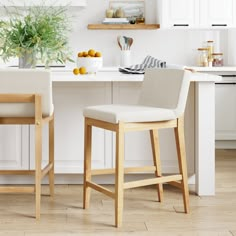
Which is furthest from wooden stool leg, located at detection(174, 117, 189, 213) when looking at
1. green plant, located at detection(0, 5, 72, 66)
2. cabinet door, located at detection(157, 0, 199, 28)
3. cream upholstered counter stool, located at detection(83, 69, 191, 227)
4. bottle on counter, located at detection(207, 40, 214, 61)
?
bottle on counter, located at detection(207, 40, 214, 61)

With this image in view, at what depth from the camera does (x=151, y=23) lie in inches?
262

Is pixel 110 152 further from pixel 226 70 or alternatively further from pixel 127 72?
pixel 226 70

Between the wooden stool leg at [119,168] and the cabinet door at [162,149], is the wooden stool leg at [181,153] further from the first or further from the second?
the cabinet door at [162,149]

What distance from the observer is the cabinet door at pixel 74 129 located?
4016 millimetres

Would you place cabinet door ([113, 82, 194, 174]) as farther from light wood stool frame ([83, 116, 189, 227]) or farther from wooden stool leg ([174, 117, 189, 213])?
wooden stool leg ([174, 117, 189, 213])

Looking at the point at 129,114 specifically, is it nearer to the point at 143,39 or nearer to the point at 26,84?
the point at 26,84

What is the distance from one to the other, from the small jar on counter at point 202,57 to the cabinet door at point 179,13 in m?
0.32

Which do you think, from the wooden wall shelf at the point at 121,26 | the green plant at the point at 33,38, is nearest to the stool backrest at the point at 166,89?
the green plant at the point at 33,38

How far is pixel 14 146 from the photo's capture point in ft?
13.2

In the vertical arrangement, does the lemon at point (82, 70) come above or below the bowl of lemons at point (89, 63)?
below

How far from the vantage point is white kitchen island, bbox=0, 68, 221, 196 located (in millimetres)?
3941

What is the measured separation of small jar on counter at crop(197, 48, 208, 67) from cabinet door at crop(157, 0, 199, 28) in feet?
1.03

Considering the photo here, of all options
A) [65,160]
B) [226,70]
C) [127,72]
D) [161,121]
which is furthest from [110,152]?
[226,70]

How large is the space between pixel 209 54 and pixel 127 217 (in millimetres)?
3472
